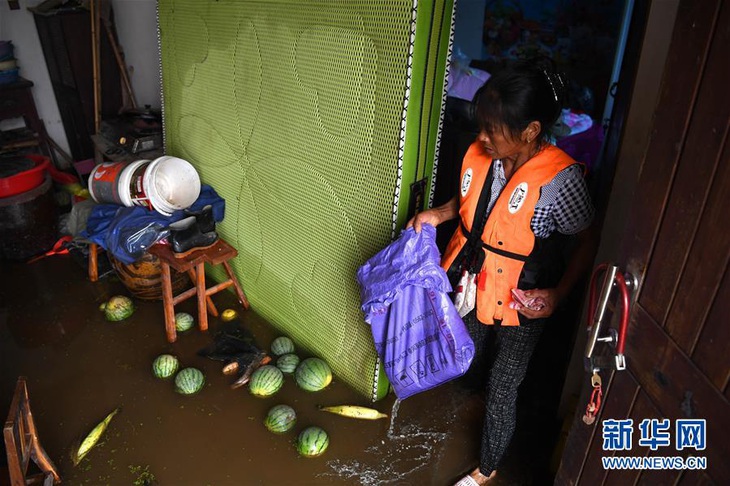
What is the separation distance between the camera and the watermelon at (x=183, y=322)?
3469mm

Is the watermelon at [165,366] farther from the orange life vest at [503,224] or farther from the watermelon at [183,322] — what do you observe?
the orange life vest at [503,224]

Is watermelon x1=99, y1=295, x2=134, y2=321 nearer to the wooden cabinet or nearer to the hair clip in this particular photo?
the wooden cabinet

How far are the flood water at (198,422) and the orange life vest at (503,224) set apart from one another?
0.96m

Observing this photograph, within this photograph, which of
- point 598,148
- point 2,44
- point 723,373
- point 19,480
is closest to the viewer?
point 723,373

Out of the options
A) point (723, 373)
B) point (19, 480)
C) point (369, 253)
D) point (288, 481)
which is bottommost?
Answer: point (288, 481)

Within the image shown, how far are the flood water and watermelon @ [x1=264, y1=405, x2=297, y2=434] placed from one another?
5cm

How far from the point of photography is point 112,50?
5.48 m

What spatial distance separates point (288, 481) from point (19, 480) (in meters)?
1.14

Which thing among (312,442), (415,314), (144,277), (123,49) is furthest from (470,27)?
(123,49)

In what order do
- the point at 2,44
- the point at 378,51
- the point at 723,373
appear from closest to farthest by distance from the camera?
the point at 723,373
the point at 378,51
the point at 2,44

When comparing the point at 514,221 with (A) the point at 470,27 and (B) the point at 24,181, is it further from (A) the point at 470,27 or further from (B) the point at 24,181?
(B) the point at 24,181

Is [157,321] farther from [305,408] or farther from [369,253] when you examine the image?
[369,253]

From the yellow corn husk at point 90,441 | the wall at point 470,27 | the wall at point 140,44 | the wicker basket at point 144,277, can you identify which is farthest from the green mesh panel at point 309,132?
the wall at point 470,27

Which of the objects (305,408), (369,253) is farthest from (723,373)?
(305,408)
